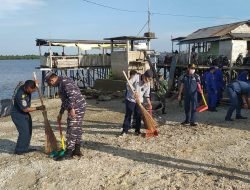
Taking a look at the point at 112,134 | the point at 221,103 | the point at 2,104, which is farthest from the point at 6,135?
the point at 221,103

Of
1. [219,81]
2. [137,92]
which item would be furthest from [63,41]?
[137,92]

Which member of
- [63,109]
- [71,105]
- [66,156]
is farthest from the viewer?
[66,156]

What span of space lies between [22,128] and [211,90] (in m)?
8.13

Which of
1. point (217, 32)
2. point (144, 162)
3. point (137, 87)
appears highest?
point (217, 32)

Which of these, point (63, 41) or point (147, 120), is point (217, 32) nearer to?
point (63, 41)

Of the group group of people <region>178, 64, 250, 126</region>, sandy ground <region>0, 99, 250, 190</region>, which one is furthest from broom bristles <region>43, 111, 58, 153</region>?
group of people <region>178, 64, 250, 126</region>

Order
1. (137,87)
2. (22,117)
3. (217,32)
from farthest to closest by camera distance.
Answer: (217,32) < (137,87) < (22,117)

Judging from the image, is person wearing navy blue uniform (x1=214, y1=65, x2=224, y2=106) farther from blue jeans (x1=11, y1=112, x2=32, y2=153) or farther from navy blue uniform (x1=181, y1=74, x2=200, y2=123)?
blue jeans (x1=11, y1=112, x2=32, y2=153)

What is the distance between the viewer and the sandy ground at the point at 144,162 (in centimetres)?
628

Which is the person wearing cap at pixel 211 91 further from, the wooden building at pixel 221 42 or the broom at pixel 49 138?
the wooden building at pixel 221 42

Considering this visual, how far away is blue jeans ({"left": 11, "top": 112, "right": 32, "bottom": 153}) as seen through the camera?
315 inches

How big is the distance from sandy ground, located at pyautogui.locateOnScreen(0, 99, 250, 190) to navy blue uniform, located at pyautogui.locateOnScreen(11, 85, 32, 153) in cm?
29

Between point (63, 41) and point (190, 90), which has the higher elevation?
point (63, 41)

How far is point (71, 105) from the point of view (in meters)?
7.18
